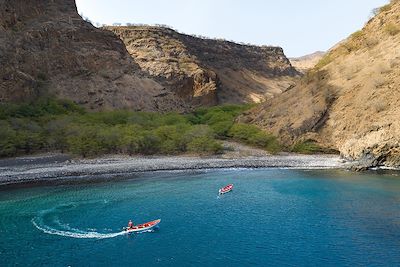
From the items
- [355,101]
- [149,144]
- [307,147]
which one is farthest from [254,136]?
[149,144]

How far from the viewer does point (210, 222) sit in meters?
31.2

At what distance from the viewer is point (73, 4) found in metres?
93.4

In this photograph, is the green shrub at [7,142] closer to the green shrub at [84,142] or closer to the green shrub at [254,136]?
the green shrub at [84,142]

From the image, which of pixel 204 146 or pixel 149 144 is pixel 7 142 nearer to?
pixel 149 144

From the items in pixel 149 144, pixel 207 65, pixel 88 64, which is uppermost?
pixel 207 65

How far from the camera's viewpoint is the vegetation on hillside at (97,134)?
59.4 metres

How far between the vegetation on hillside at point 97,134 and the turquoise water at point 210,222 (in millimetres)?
16048

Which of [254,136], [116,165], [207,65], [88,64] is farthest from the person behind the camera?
[207,65]

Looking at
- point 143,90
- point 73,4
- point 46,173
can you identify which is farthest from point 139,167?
point 73,4

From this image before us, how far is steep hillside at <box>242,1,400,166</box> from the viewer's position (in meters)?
51.0

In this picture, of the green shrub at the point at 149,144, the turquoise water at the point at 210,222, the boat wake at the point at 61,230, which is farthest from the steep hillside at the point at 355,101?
the boat wake at the point at 61,230

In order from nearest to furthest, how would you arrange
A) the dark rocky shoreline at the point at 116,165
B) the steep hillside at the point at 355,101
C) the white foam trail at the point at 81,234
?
the white foam trail at the point at 81,234
the dark rocky shoreline at the point at 116,165
the steep hillside at the point at 355,101

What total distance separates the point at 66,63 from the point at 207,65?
5880cm

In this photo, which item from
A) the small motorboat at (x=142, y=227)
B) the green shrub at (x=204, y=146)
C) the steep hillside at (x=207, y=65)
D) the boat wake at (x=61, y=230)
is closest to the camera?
the boat wake at (x=61, y=230)
